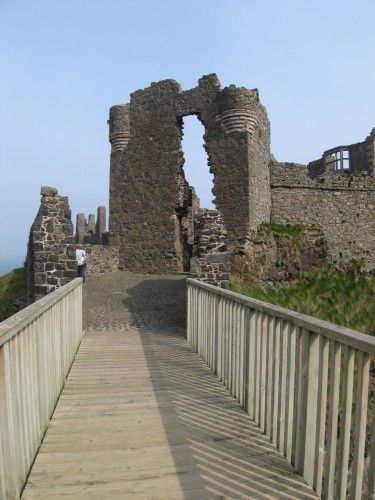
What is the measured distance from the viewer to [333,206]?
1983cm

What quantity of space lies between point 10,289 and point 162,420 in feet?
40.8

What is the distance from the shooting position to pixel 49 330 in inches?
161

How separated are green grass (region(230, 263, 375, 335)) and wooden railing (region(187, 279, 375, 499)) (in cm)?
865

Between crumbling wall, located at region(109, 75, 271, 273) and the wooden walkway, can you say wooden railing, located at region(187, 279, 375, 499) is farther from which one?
crumbling wall, located at region(109, 75, 271, 273)

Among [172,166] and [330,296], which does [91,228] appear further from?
[330,296]

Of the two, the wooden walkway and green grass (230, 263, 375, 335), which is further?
green grass (230, 263, 375, 335)

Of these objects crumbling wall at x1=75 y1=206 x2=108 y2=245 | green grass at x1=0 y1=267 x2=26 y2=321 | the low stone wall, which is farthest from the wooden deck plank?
crumbling wall at x1=75 y1=206 x2=108 y2=245

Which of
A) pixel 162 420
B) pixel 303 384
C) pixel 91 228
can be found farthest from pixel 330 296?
pixel 91 228

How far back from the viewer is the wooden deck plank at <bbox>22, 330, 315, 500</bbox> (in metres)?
2.91

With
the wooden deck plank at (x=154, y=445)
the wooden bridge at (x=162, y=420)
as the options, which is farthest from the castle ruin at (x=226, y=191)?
the wooden deck plank at (x=154, y=445)

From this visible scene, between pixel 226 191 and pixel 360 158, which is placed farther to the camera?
pixel 360 158

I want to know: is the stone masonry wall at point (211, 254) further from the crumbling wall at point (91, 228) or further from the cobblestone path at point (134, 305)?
the crumbling wall at point (91, 228)

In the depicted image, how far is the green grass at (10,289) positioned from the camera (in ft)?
43.5

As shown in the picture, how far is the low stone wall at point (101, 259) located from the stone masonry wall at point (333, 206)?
732cm
